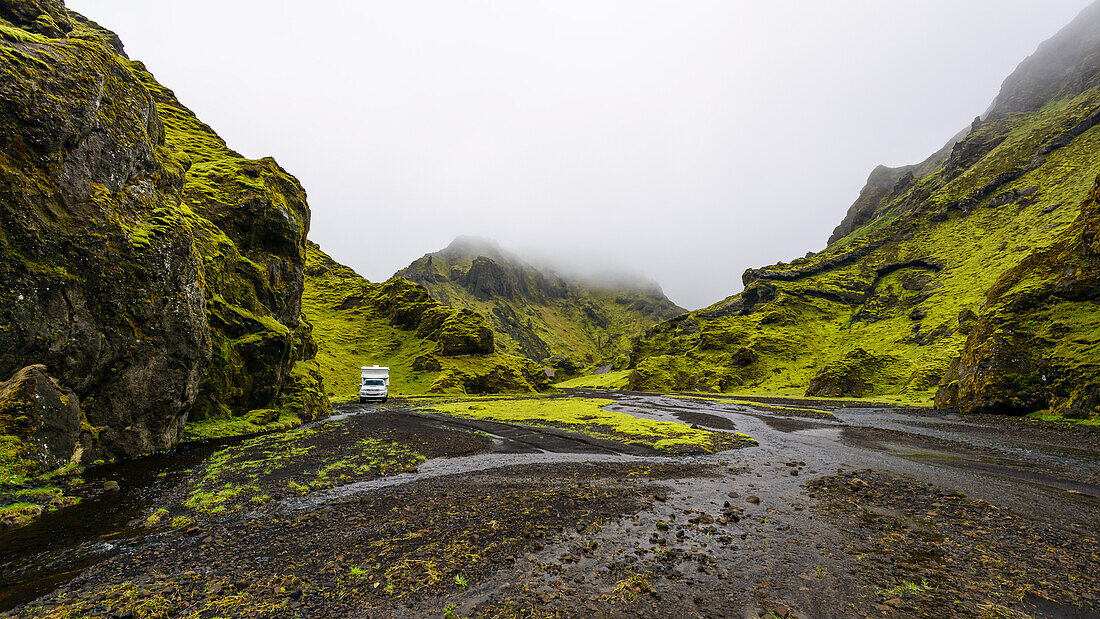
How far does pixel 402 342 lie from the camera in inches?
4456

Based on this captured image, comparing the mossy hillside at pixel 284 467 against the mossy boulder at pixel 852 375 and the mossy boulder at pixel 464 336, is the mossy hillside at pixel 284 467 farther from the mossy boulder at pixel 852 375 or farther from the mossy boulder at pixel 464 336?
the mossy boulder at pixel 852 375

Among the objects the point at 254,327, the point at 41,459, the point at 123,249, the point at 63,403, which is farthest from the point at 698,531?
the point at 254,327

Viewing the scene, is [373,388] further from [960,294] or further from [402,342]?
[960,294]

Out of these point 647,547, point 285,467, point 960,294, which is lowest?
point 647,547

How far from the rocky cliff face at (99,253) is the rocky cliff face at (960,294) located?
74085 millimetres

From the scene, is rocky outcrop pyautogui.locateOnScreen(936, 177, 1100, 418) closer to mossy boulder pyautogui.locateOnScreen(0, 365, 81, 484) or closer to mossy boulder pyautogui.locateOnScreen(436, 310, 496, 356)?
mossy boulder pyautogui.locateOnScreen(0, 365, 81, 484)

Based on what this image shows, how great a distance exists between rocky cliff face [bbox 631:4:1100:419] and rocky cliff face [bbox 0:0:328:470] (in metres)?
74.1

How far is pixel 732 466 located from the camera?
25.5 metres

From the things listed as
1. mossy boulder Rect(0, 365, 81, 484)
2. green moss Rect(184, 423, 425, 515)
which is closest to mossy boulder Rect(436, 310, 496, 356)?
green moss Rect(184, 423, 425, 515)

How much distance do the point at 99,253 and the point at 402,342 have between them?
96409 millimetres

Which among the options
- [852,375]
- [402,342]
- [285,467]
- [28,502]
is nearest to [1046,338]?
[852,375]

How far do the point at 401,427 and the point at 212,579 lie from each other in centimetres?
3163

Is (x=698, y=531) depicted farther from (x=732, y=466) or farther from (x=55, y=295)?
(x=55, y=295)

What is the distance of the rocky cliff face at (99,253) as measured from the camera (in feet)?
57.1
